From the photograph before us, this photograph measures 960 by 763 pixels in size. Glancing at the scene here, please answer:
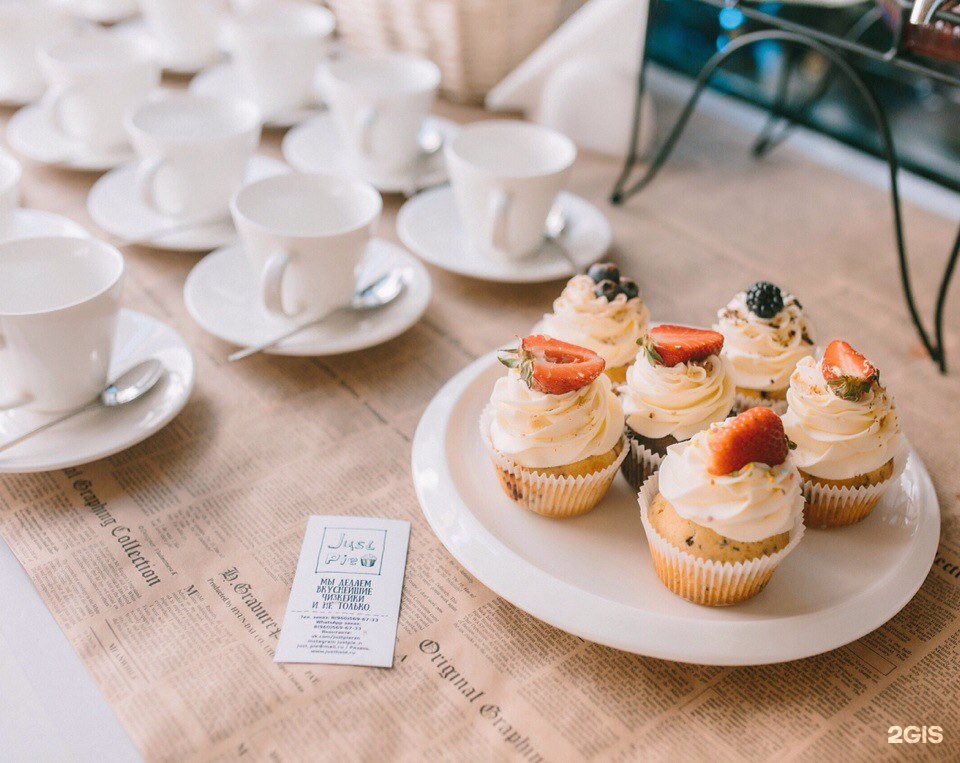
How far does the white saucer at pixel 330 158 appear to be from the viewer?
1324 mm

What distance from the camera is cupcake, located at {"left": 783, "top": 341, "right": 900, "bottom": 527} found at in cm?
72

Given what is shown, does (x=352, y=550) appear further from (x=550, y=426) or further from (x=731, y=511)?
(x=731, y=511)

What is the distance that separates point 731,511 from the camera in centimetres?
65

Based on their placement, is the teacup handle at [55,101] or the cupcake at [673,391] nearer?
the cupcake at [673,391]

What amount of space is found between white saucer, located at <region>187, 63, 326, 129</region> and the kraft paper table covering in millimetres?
460

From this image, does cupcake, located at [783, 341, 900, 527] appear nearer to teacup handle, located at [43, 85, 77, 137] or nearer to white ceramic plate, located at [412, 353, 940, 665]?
white ceramic plate, located at [412, 353, 940, 665]

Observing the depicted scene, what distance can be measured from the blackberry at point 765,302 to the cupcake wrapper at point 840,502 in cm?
17

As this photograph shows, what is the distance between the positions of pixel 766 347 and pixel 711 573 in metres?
0.27

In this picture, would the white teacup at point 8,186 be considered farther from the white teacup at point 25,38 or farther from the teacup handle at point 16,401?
the white teacup at point 25,38

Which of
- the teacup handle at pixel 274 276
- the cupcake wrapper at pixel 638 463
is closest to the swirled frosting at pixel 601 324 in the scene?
the cupcake wrapper at pixel 638 463

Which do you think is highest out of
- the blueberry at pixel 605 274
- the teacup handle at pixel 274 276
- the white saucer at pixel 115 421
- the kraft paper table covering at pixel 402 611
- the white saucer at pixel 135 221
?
the blueberry at pixel 605 274

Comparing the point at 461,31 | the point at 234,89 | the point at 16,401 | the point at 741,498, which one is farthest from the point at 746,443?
the point at 234,89

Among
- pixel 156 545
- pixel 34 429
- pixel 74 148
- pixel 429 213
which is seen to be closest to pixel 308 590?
pixel 156 545

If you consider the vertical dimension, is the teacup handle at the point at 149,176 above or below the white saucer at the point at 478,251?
above
